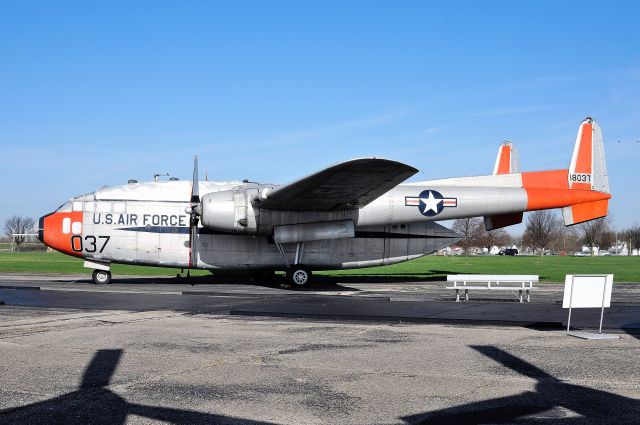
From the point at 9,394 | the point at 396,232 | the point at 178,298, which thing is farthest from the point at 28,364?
the point at 396,232

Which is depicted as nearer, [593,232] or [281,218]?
[281,218]

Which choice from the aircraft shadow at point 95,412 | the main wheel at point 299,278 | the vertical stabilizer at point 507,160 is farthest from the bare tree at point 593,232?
the aircraft shadow at point 95,412

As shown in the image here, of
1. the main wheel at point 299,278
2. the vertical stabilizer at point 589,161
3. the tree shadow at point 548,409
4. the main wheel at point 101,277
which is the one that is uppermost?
the vertical stabilizer at point 589,161

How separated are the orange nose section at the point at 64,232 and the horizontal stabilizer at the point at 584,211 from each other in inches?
815

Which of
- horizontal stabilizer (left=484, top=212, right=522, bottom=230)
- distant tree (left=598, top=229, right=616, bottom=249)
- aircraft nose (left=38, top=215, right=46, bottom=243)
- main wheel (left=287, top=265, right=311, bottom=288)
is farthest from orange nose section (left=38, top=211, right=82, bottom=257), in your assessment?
distant tree (left=598, top=229, right=616, bottom=249)

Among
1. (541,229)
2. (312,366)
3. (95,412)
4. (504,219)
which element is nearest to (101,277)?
(504,219)

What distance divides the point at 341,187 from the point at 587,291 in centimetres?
1119

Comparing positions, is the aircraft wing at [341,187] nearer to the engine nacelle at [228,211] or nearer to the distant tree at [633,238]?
the engine nacelle at [228,211]

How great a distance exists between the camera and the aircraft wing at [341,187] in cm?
1966

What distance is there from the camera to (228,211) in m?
23.5

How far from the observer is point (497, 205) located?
85.2ft

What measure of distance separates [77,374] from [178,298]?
11.7m

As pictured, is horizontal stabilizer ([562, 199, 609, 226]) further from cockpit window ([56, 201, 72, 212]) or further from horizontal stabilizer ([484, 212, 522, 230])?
cockpit window ([56, 201, 72, 212])

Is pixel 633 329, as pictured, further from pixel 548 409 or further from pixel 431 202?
pixel 431 202
